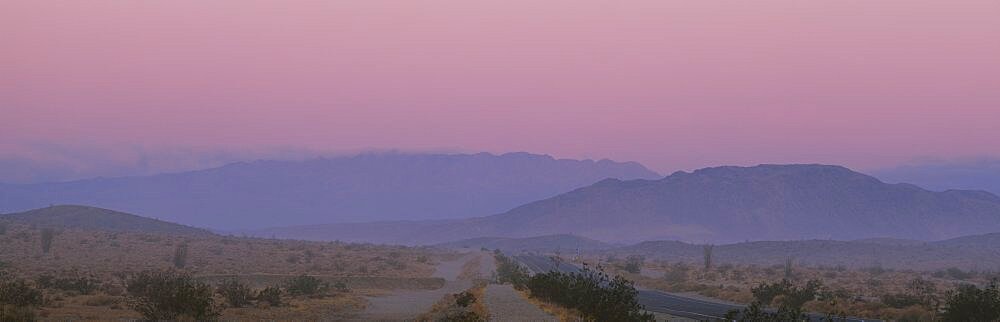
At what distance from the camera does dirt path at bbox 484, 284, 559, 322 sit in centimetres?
2927

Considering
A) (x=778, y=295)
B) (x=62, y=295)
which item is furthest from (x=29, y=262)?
(x=778, y=295)

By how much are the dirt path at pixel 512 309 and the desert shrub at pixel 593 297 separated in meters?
0.85

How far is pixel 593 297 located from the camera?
1141 inches

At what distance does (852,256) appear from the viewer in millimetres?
149750

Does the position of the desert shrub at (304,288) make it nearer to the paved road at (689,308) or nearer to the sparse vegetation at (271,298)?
the sparse vegetation at (271,298)

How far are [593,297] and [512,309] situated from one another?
4.87m

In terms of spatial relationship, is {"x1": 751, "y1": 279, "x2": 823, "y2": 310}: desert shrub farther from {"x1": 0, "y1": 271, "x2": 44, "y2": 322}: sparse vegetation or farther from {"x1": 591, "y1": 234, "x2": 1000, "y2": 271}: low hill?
{"x1": 591, "y1": 234, "x2": 1000, "y2": 271}: low hill

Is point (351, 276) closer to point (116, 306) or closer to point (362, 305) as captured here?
point (362, 305)

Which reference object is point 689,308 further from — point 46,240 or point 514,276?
point 46,240

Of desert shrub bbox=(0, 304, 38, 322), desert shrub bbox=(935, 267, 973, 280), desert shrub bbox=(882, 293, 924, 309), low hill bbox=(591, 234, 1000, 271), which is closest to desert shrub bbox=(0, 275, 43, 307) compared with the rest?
desert shrub bbox=(0, 304, 38, 322)

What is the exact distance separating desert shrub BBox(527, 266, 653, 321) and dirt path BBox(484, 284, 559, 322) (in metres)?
0.85

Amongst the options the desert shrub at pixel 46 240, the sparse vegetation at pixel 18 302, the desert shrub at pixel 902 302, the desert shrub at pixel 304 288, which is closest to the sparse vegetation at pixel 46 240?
the desert shrub at pixel 46 240

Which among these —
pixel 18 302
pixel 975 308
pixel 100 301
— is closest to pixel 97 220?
pixel 100 301

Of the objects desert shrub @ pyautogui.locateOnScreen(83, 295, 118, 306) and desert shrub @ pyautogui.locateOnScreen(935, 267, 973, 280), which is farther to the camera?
desert shrub @ pyautogui.locateOnScreen(935, 267, 973, 280)
